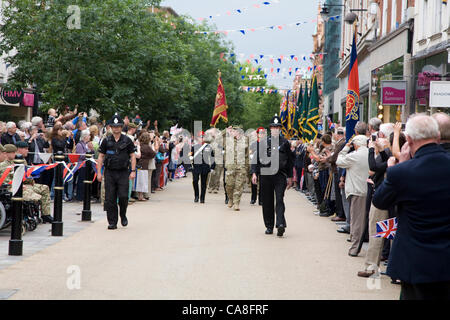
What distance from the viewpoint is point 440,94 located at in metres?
11.7

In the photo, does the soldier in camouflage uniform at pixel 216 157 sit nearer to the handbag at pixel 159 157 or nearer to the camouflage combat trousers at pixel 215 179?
the camouflage combat trousers at pixel 215 179

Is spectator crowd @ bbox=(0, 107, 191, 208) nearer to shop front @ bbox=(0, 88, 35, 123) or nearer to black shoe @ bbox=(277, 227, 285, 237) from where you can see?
black shoe @ bbox=(277, 227, 285, 237)

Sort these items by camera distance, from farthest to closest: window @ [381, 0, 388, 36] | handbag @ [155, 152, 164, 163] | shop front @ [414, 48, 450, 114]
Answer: window @ [381, 0, 388, 36]
handbag @ [155, 152, 164, 163]
shop front @ [414, 48, 450, 114]

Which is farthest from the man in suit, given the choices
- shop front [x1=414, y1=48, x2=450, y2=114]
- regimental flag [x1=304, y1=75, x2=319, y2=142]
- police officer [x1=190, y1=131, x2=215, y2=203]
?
regimental flag [x1=304, y1=75, x2=319, y2=142]

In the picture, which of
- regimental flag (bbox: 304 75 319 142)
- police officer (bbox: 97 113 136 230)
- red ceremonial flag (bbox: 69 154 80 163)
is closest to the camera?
police officer (bbox: 97 113 136 230)

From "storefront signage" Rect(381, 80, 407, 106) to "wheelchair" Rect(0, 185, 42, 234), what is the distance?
12638mm

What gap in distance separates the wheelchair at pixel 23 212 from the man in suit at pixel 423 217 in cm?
766

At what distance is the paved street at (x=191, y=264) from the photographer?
7359 mm

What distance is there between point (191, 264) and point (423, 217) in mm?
4666

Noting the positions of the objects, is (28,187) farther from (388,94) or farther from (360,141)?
(388,94)

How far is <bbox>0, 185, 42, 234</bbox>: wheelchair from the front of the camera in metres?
11.1

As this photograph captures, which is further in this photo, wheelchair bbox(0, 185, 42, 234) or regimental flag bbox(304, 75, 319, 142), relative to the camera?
regimental flag bbox(304, 75, 319, 142)

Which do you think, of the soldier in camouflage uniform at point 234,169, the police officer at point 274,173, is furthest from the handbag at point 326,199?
the police officer at point 274,173

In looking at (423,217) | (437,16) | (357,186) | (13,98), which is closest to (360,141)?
(357,186)
